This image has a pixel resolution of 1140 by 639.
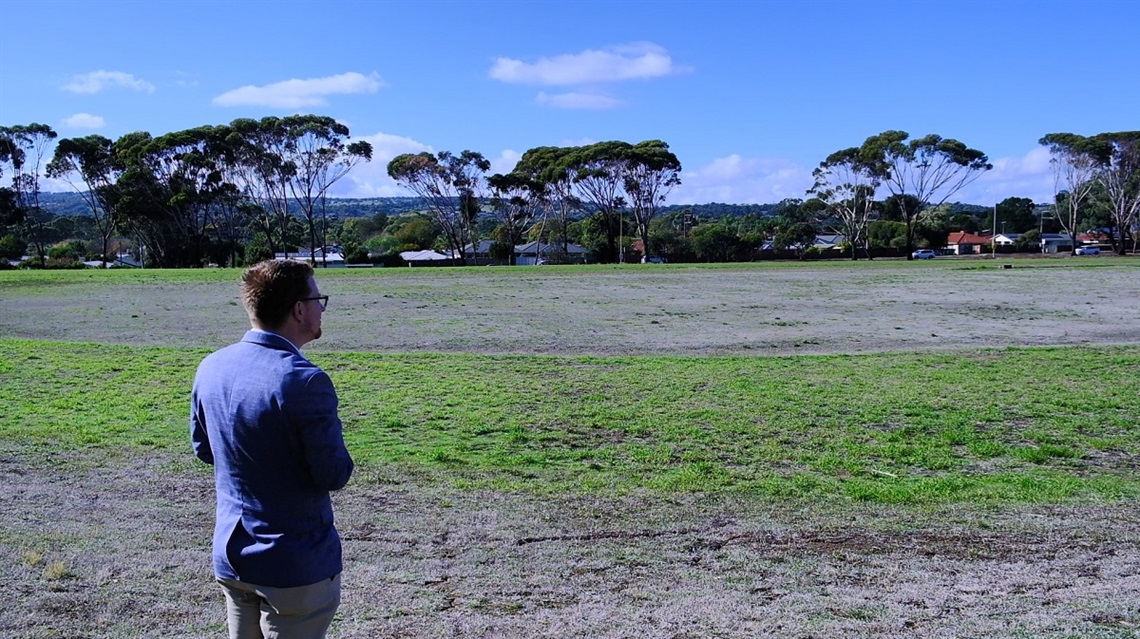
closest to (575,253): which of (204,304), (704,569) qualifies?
(204,304)

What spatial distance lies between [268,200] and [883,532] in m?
71.0

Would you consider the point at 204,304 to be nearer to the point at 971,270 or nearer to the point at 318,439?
the point at 318,439

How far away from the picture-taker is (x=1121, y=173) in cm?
7806

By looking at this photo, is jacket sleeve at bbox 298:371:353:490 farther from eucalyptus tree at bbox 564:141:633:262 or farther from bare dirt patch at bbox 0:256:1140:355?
eucalyptus tree at bbox 564:141:633:262

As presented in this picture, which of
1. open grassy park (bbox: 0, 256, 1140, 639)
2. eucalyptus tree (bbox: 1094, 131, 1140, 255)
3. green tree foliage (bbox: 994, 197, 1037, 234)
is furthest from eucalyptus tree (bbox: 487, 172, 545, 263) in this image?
green tree foliage (bbox: 994, 197, 1037, 234)

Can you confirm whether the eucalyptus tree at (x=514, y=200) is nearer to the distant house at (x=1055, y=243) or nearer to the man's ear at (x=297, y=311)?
the distant house at (x=1055, y=243)

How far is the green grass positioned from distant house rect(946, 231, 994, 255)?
101 m

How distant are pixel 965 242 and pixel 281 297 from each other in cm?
12072

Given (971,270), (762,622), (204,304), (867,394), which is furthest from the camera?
(971,270)

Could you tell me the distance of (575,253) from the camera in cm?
8281

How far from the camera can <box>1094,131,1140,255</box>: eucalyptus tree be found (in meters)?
75.4

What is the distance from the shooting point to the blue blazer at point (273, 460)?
103 inches

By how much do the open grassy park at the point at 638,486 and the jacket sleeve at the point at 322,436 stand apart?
161 cm

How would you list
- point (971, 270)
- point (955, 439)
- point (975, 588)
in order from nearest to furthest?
point (975, 588), point (955, 439), point (971, 270)
